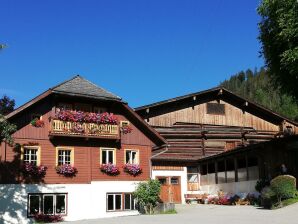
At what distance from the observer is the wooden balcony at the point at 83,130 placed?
29078 millimetres

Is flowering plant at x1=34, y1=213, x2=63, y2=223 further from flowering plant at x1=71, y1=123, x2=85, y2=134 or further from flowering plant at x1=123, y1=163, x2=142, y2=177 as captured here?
flowering plant at x1=123, y1=163, x2=142, y2=177

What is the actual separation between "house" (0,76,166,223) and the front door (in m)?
6.21

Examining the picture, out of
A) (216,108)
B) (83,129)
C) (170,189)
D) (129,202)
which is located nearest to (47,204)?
(83,129)

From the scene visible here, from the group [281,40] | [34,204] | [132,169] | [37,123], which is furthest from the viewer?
→ [132,169]

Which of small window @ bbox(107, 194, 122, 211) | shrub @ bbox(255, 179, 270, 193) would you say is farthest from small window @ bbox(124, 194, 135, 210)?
shrub @ bbox(255, 179, 270, 193)

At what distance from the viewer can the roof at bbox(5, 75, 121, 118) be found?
28.8 meters

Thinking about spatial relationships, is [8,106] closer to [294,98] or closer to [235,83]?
[294,98]

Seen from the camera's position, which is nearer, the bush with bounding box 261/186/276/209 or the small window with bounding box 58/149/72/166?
the bush with bounding box 261/186/276/209

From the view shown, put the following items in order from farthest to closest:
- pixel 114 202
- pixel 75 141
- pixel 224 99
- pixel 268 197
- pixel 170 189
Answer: pixel 224 99
pixel 170 189
pixel 114 202
pixel 75 141
pixel 268 197

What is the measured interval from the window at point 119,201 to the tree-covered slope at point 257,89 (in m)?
61.5

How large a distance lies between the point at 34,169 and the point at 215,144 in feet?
63.1

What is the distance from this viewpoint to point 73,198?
29.4m

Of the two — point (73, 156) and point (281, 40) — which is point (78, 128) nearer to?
point (73, 156)

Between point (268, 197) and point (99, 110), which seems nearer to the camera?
point (268, 197)
